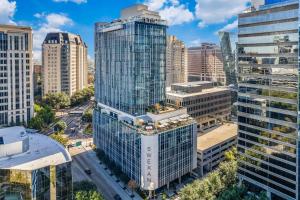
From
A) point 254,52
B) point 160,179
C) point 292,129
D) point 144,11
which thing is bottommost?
point 160,179

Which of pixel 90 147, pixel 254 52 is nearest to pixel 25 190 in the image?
pixel 254 52

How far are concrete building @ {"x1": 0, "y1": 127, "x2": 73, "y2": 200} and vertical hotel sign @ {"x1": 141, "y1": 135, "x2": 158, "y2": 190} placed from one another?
19734mm

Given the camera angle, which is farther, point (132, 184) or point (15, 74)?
point (15, 74)

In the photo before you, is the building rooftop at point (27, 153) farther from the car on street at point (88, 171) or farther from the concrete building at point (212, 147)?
the concrete building at point (212, 147)

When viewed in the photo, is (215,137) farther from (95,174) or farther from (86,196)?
(86,196)

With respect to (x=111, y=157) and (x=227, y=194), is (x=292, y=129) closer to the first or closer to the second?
(x=227, y=194)

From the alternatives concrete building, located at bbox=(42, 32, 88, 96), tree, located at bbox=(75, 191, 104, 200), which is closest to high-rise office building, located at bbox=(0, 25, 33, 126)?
concrete building, located at bbox=(42, 32, 88, 96)

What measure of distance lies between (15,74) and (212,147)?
86.0 metres

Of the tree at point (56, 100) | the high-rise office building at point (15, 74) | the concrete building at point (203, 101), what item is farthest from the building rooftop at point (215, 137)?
the tree at point (56, 100)

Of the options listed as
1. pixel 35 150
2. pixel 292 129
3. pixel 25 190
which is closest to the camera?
pixel 25 190

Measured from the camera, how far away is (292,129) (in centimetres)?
5078

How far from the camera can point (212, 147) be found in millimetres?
82812

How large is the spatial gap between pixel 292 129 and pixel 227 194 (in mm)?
17500

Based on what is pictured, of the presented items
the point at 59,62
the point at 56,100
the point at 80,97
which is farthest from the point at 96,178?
the point at 59,62
